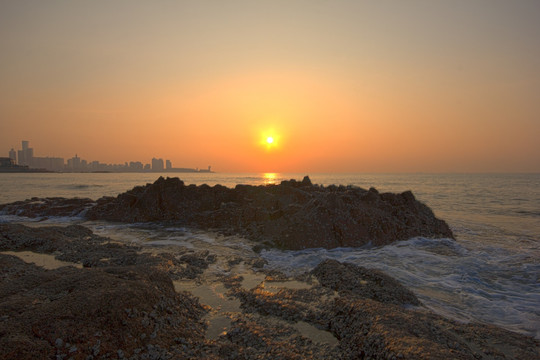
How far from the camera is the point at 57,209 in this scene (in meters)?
15.9

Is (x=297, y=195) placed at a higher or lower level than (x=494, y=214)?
higher

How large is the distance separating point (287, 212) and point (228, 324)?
7.16 metres

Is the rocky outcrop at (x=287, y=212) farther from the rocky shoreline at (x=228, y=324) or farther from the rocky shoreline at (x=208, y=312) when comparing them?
the rocky shoreline at (x=228, y=324)

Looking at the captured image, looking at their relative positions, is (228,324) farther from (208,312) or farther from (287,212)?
(287,212)

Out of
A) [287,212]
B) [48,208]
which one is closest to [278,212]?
[287,212]

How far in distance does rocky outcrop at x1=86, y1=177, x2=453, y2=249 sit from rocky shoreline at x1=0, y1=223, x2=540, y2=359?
3.89 m

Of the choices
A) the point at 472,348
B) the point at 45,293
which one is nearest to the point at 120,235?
the point at 45,293

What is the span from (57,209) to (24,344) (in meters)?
16.3

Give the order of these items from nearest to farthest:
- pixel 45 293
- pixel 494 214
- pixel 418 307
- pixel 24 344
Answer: pixel 24 344
pixel 45 293
pixel 418 307
pixel 494 214

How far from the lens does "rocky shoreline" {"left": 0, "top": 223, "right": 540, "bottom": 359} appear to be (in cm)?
301

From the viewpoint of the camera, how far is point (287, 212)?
432 inches

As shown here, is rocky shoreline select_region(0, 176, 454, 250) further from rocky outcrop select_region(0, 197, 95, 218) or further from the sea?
the sea

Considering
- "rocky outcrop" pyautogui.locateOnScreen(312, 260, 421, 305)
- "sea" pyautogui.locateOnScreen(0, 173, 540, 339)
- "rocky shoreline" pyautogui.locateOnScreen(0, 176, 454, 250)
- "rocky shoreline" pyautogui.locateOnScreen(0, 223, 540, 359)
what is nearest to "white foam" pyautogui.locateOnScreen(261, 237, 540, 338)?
"sea" pyautogui.locateOnScreen(0, 173, 540, 339)

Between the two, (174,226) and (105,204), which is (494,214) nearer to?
(174,226)
